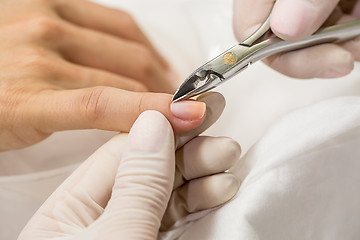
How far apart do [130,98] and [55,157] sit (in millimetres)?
256

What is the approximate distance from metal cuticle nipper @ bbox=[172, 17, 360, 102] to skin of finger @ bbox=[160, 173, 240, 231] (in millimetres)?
109

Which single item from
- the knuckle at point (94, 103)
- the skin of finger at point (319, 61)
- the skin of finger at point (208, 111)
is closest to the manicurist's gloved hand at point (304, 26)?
the skin of finger at point (319, 61)

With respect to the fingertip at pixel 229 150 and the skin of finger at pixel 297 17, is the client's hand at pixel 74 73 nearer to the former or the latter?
the fingertip at pixel 229 150

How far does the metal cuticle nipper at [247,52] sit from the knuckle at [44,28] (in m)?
0.35

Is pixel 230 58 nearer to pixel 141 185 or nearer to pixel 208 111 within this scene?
pixel 208 111

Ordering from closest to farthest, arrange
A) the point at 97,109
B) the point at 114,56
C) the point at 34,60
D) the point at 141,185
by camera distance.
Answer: the point at 141,185, the point at 97,109, the point at 34,60, the point at 114,56

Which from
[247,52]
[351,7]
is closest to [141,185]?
[247,52]

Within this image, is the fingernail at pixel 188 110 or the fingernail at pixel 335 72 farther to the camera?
the fingernail at pixel 335 72

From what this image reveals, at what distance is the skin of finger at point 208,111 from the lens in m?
0.51

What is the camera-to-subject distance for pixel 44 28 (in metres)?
0.75

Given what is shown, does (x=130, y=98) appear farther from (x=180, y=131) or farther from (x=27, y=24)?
(x=27, y=24)

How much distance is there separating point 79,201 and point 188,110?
0.54ft

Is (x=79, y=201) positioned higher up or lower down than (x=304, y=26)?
lower down

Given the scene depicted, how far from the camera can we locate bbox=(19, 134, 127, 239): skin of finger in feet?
1.56
